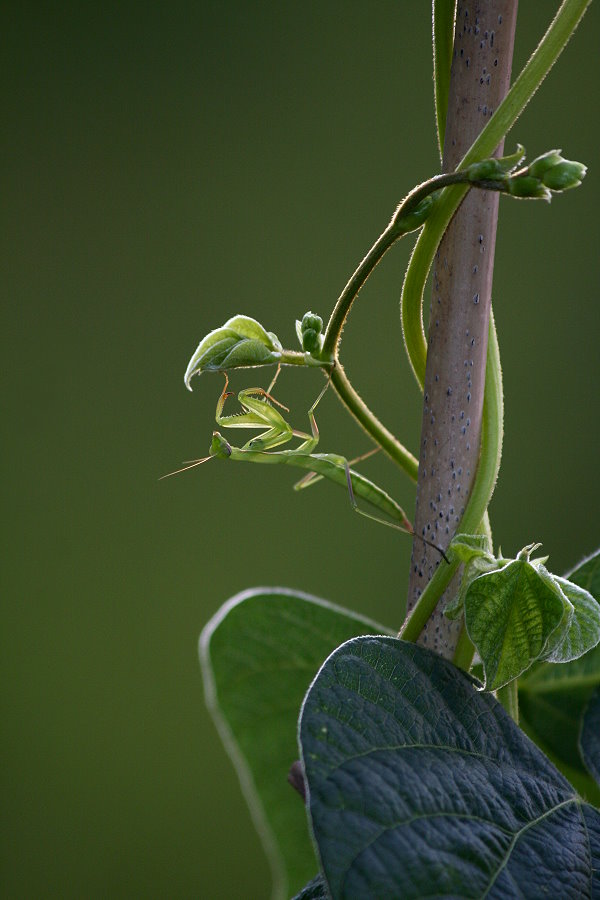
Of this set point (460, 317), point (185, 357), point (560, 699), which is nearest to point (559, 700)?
point (560, 699)

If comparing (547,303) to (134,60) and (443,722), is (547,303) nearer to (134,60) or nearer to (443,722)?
(134,60)

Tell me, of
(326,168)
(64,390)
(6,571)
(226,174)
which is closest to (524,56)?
(326,168)

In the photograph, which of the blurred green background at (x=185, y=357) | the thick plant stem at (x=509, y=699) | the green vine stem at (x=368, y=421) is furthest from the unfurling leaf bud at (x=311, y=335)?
the blurred green background at (x=185, y=357)

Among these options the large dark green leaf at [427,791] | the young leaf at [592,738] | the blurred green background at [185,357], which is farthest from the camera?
the blurred green background at [185,357]

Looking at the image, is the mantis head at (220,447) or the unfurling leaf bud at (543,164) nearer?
the unfurling leaf bud at (543,164)

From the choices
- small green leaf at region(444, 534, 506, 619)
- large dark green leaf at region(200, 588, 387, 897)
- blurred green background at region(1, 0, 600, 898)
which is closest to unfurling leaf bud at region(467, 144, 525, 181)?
small green leaf at region(444, 534, 506, 619)

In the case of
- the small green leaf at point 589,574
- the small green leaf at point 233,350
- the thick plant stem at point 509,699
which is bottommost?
the thick plant stem at point 509,699

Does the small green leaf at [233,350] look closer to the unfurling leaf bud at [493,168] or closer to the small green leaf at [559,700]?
the unfurling leaf bud at [493,168]
